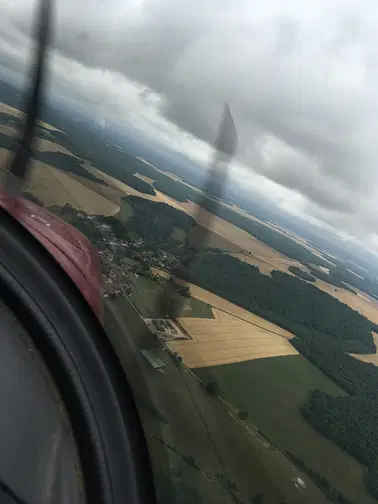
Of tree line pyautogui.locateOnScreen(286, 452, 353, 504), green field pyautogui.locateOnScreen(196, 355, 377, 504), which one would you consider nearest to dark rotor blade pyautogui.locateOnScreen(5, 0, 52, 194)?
green field pyautogui.locateOnScreen(196, 355, 377, 504)

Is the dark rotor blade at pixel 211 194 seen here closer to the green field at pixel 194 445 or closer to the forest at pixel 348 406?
the green field at pixel 194 445

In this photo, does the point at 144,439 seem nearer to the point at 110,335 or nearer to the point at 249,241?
the point at 110,335

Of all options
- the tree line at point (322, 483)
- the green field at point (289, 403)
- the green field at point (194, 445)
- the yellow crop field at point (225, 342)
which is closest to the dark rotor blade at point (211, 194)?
the yellow crop field at point (225, 342)

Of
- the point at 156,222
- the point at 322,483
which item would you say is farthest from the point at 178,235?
the point at 322,483

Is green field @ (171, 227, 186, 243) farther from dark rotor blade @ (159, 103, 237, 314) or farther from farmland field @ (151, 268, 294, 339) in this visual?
farmland field @ (151, 268, 294, 339)

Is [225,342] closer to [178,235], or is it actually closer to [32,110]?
[178,235]
